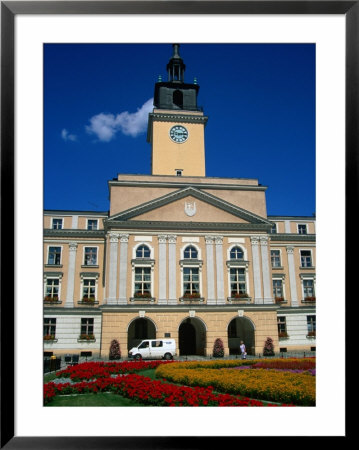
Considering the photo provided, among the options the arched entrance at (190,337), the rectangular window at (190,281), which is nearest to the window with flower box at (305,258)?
the rectangular window at (190,281)

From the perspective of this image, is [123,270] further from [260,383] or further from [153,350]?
[260,383]

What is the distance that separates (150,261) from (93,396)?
14012mm

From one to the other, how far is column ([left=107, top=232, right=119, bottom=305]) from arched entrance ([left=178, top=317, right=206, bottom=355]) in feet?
15.4

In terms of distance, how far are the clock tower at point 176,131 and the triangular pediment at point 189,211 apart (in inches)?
214

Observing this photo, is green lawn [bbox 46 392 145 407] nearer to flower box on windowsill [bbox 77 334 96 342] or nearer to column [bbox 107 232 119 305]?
column [bbox 107 232 119 305]

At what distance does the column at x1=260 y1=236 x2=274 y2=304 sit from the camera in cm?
2412

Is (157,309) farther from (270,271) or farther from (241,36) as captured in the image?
(241,36)

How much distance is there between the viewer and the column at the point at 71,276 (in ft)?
82.5

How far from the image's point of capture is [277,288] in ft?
87.1

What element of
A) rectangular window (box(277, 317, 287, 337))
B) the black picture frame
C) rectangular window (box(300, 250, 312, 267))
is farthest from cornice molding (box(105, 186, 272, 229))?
the black picture frame

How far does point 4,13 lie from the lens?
6727 mm

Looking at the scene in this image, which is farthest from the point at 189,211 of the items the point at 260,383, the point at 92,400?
the point at 92,400

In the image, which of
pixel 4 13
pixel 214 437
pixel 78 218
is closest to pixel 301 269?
pixel 78 218

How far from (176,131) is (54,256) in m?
12.8
